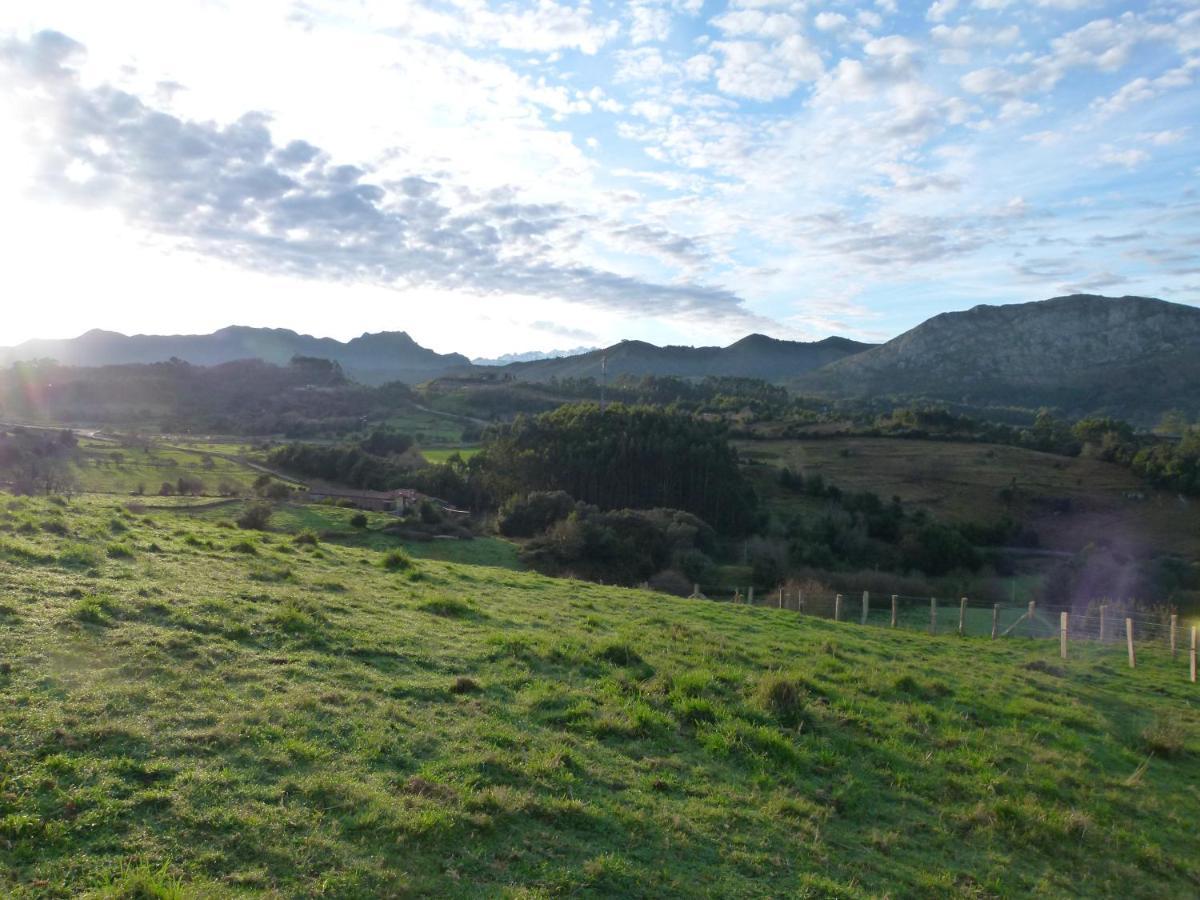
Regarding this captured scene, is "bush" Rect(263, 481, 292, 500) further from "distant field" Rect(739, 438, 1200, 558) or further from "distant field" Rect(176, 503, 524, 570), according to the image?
"distant field" Rect(739, 438, 1200, 558)

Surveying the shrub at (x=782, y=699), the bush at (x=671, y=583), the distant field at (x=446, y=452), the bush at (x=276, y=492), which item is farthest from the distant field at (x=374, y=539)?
the distant field at (x=446, y=452)

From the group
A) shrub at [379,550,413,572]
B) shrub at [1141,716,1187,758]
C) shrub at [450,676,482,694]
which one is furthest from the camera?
shrub at [379,550,413,572]

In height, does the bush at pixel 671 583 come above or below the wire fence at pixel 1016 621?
below

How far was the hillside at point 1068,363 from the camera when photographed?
141 metres

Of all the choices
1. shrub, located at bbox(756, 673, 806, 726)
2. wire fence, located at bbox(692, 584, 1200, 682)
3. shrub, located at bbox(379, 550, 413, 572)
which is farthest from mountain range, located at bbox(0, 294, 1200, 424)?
shrub, located at bbox(756, 673, 806, 726)

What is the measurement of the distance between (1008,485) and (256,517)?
204ft

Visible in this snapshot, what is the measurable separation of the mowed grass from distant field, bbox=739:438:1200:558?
5137cm

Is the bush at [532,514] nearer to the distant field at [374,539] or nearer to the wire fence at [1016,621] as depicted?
the distant field at [374,539]

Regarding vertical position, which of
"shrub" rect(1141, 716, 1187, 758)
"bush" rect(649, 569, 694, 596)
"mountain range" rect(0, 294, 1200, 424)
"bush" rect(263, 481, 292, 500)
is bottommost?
"bush" rect(649, 569, 694, 596)

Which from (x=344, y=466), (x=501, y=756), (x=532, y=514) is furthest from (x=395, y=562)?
(x=344, y=466)

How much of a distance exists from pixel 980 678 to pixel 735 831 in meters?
9.37

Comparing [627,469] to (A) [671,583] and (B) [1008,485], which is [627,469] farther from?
(B) [1008,485]

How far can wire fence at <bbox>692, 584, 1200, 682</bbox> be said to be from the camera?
19.5 meters

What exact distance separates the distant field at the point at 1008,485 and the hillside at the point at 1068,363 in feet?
230
